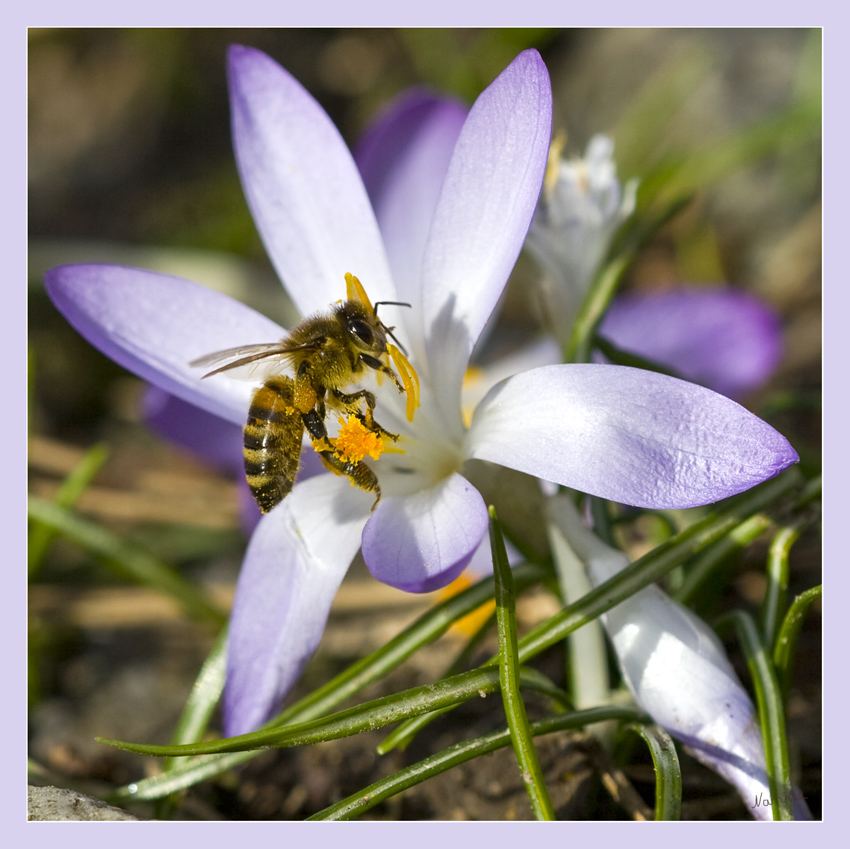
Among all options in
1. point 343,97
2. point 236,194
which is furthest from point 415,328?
point 343,97

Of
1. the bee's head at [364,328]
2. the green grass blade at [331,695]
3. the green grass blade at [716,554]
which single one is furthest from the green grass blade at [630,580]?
the bee's head at [364,328]

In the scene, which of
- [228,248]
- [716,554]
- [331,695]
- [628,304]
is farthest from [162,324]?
[228,248]

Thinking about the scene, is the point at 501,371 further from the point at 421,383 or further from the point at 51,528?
the point at 51,528

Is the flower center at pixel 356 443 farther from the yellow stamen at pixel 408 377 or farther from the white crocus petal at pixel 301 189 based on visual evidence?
the white crocus petal at pixel 301 189

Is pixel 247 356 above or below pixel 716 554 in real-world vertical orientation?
above

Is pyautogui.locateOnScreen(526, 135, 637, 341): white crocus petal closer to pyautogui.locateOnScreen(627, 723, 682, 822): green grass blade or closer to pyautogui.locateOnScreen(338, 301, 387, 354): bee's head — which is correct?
pyautogui.locateOnScreen(338, 301, 387, 354): bee's head

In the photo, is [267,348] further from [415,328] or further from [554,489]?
[554,489]
